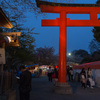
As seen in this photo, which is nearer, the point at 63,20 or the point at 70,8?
the point at 63,20

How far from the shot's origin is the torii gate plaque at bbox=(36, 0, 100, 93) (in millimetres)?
10258

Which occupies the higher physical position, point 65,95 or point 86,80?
point 86,80

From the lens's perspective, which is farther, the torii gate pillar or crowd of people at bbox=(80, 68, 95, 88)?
crowd of people at bbox=(80, 68, 95, 88)

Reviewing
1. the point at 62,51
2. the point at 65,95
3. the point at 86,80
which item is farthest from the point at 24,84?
the point at 86,80

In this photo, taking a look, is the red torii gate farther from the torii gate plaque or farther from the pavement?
the pavement

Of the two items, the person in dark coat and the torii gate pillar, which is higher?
the torii gate pillar

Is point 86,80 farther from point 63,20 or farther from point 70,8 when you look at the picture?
point 70,8

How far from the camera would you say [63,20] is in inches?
416

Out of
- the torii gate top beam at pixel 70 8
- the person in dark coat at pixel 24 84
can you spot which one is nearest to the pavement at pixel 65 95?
the person in dark coat at pixel 24 84

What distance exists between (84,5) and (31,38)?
5903 millimetres

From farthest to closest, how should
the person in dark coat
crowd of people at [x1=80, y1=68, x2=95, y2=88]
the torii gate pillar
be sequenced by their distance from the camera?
crowd of people at [x1=80, y1=68, x2=95, y2=88] < the torii gate pillar < the person in dark coat

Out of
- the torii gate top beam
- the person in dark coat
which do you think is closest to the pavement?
the person in dark coat

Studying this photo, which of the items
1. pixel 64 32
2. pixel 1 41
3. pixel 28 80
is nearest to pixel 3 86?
pixel 28 80

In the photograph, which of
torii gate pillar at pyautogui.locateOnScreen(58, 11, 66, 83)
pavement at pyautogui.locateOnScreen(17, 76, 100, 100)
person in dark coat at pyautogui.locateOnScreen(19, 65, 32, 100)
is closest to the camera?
person in dark coat at pyautogui.locateOnScreen(19, 65, 32, 100)
